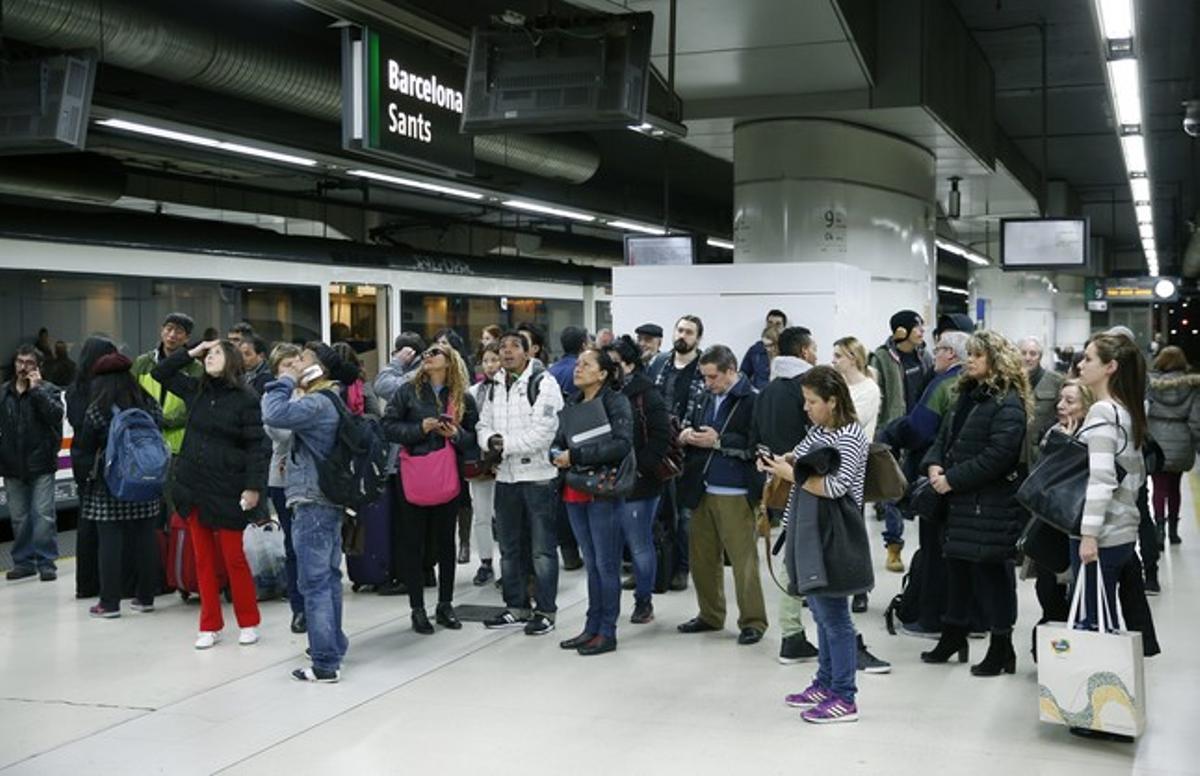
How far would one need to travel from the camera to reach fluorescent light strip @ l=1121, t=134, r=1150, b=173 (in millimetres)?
12570

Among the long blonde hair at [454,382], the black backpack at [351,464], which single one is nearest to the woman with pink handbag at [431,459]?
the long blonde hair at [454,382]

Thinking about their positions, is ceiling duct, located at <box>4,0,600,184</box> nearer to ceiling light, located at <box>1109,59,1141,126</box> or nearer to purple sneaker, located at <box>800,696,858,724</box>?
purple sneaker, located at <box>800,696,858,724</box>

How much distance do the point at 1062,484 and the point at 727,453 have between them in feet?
6.37

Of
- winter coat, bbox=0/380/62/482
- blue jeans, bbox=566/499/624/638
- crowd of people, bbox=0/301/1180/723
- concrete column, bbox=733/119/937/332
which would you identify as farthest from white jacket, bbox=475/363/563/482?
concrete column, bbox=733/119/937/332

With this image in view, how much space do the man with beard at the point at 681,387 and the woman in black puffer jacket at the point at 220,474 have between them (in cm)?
244

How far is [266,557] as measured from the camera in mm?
7910

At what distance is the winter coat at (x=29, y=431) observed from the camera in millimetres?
8578

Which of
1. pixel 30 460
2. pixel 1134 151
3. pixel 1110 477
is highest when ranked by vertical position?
pixel 1134 151

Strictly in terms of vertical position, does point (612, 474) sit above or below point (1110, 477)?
below

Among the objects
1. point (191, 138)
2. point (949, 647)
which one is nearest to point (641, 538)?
point (949, 647)

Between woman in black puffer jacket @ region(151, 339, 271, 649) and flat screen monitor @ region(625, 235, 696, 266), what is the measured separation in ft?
24.4

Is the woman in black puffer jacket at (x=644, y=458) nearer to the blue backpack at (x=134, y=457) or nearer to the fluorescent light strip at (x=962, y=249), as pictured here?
the blue backpack at (x=134, y=457)

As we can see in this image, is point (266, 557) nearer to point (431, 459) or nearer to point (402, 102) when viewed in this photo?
point (431, 459)

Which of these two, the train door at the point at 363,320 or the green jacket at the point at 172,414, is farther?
the train door at the point at 363,320
